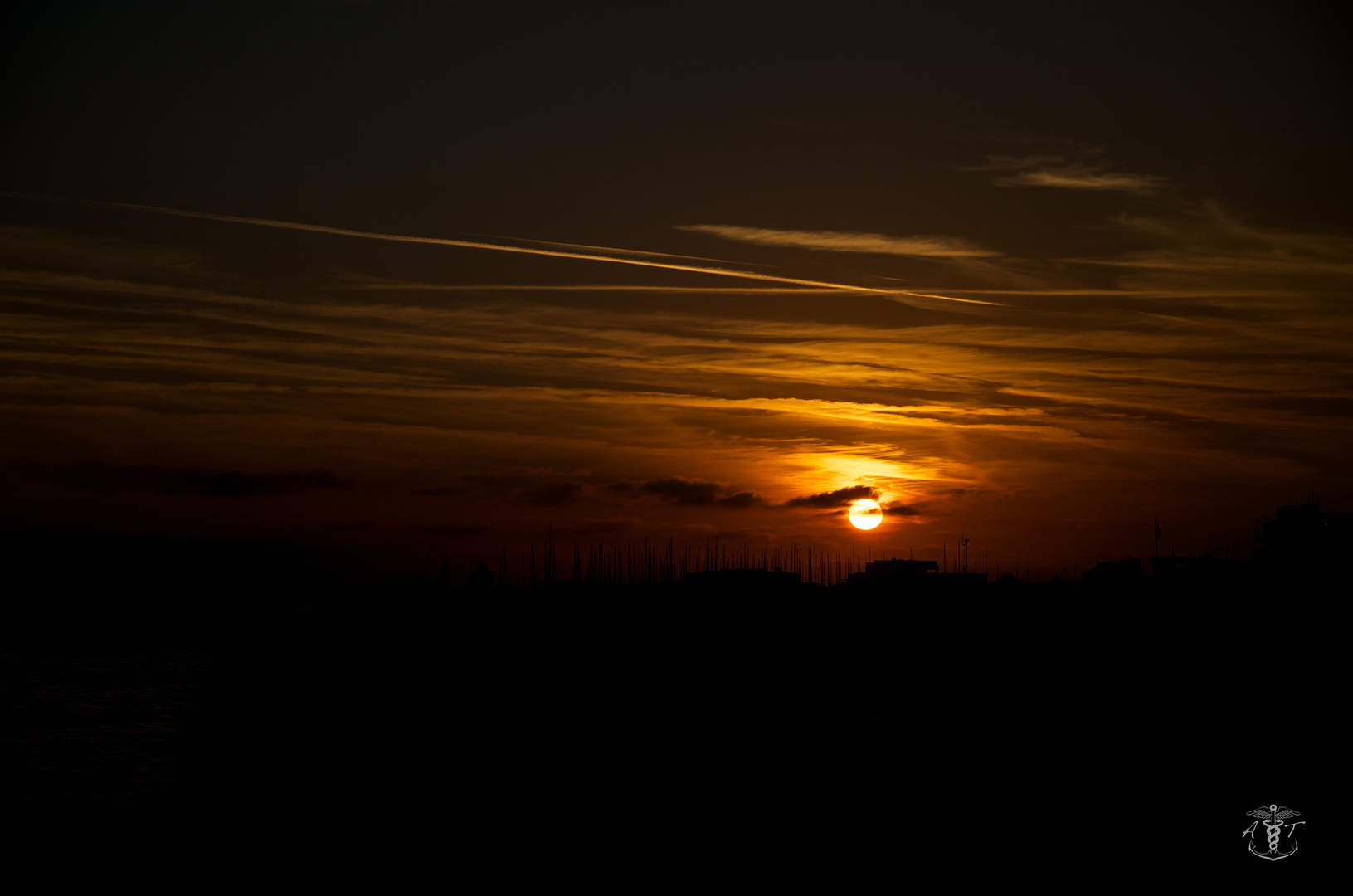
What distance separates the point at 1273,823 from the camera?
27781 millimetres

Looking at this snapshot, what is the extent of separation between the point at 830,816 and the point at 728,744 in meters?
14.4

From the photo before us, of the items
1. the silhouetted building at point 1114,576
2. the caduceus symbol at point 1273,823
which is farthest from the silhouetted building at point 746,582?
the caduceus symbol at point 1273,823

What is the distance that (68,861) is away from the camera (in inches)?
1480

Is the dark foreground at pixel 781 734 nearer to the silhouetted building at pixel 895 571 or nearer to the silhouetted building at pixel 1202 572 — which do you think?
the silhouetted building at pixel 1202 572

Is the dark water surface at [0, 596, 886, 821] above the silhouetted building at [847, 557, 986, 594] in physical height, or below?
below

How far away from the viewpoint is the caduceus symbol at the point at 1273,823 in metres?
26.5

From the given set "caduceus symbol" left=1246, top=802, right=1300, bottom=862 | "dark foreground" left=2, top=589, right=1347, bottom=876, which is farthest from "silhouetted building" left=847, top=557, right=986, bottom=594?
"caduceus symbol" left=1246, top=802, right=1300, bottom=862

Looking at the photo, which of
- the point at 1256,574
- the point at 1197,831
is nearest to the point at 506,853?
the point at 1197,831

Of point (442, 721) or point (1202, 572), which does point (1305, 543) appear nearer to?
point (1202, 572)

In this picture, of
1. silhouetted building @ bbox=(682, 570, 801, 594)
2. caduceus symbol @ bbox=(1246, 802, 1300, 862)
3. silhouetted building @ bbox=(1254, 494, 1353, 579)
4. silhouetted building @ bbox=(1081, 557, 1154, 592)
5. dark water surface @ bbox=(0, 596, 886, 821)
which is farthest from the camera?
silhouetted building @ bbox=(682, 570, 801, 594)

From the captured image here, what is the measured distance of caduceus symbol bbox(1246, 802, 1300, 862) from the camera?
26.5 m

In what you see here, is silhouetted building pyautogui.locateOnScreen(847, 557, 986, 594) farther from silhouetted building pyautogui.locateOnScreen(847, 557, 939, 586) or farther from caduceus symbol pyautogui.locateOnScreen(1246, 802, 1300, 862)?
caduceus symbol pyautogui.locateOnScreen(1246, 802, 1300, 862)

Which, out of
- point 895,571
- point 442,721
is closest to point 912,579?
point 895,571

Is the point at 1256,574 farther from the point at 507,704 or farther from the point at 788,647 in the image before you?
the point at 507,704
